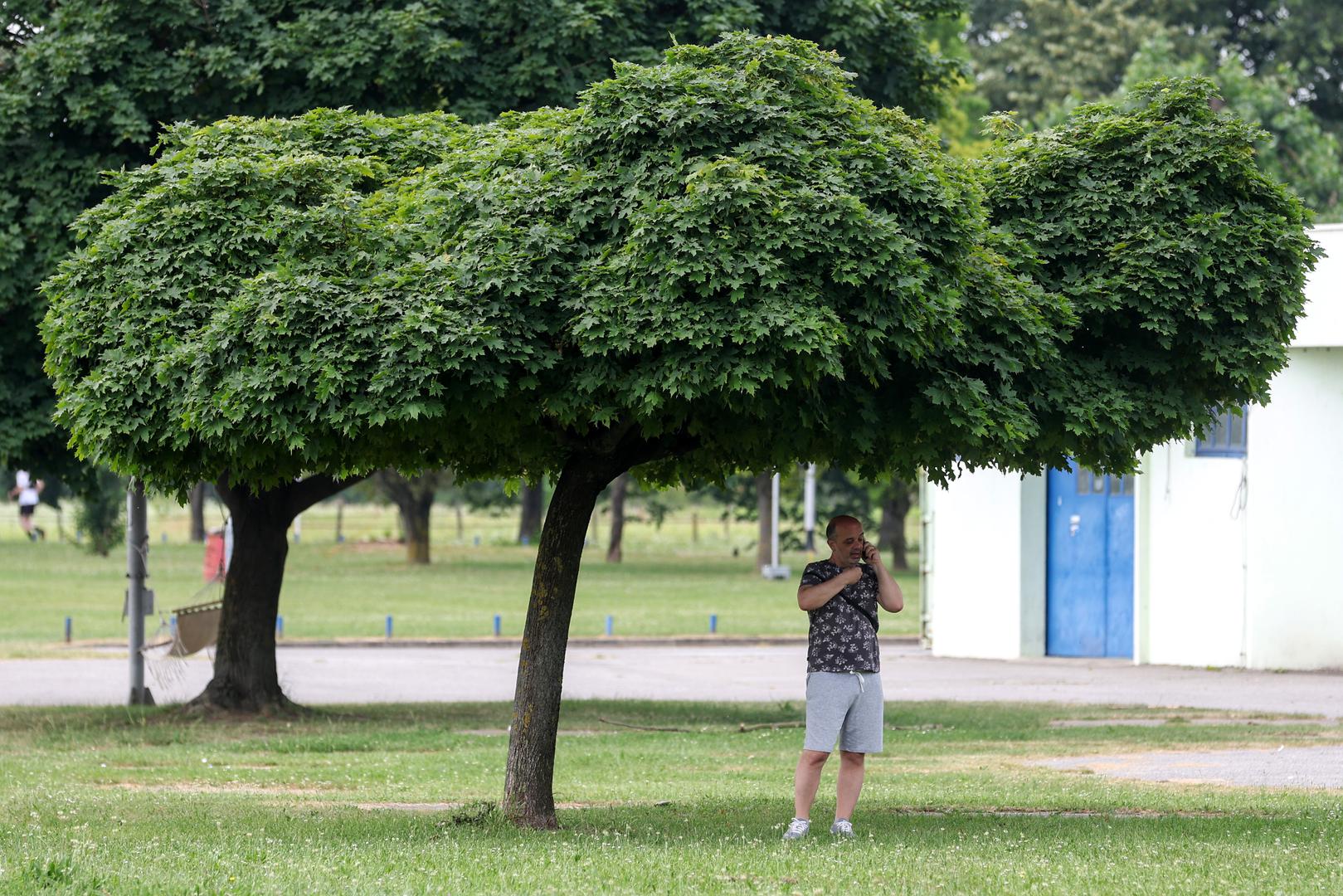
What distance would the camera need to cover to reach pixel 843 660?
8.95 metres

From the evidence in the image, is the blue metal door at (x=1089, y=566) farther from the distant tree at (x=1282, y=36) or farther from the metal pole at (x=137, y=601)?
the distant tree at (x=1282, y=36)

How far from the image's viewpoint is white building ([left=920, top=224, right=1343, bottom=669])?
22.2m

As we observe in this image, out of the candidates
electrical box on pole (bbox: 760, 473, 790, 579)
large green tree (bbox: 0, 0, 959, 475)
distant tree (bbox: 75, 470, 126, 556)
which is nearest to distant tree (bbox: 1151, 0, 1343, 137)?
electrical box on pole (bbox: 760, 473, 790, 579)

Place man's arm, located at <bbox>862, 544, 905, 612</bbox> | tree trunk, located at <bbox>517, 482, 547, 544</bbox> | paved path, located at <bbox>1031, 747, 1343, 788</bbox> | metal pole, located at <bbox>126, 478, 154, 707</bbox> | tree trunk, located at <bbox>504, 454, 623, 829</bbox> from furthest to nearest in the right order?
tree trunk, located at <bbox>517, 482, 547, 544</bbox>
metal pole, located at <bbox>126, 478, 154, 707</bbox>
paved path, located at <bbox>1031, 747, 1343, 788</bbox>
tree trunk, located at <bbox>504, 454, 623, 829</bbox>
man's arm, located at <bbox>862, 544, 905, 612</bbox>

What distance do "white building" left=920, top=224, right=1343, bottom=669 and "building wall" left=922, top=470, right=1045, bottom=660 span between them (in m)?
0.02

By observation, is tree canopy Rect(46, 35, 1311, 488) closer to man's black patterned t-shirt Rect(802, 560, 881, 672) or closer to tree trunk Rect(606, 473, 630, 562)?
man's black patterned t-shirt Rect(802, 560, 881, 672)

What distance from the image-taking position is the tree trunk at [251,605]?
17781mm

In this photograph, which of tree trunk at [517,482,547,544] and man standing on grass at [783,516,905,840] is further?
tree trunk at [517,482,547,544]

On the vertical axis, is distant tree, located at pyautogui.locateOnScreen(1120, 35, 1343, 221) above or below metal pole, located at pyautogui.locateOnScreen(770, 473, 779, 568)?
above

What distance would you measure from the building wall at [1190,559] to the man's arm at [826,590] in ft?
49.2

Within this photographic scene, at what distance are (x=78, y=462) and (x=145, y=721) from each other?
8.88 feet

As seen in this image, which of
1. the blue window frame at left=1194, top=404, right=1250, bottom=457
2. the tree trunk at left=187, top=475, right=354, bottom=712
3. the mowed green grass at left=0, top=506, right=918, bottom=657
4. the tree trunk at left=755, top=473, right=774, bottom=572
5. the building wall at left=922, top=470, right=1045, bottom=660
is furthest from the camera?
the tree trunk at left=755, top=473, right=774, bottom=572

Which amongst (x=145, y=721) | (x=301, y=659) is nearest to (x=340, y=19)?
(x=145, y=721)

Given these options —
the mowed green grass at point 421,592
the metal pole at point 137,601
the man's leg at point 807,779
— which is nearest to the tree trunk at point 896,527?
the mowed green grass at point 421,592
